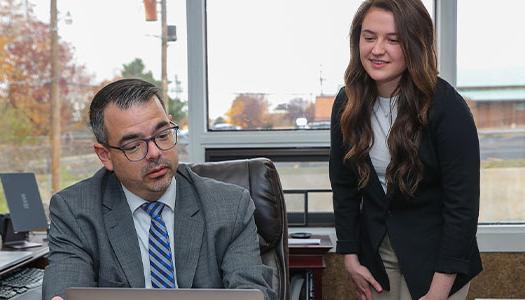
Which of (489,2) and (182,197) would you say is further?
(489,2)

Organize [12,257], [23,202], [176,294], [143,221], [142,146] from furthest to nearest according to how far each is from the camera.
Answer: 1. [23,202]
2. [12,257]
3. [143,221]
4. [142,146]
5. [176,294]

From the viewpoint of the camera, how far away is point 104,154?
5.08 feet

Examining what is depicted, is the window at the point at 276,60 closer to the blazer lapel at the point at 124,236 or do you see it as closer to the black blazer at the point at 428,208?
the black blazer at the point at 428,208

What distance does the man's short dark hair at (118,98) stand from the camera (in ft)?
4.90

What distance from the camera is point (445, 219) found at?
164 centimetres

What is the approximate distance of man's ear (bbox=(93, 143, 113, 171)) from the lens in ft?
5.02

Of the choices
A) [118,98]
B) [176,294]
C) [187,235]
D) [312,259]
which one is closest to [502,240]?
[312,259]

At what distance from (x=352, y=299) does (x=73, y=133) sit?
4.89 ft

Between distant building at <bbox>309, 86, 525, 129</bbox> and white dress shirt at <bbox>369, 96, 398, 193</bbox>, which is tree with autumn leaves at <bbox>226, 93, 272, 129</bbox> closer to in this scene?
distant building at <bbox>309, 86, 525, 129</bbox>

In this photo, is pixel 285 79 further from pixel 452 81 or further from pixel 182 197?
pixel 182 197

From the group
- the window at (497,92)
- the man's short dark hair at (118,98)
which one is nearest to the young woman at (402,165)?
the man's short dark hair at (118,98)

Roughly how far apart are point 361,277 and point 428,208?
0.29 meters

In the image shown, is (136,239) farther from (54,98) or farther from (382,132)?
(54,98)

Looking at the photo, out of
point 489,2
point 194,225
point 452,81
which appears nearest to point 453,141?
point 194,225
